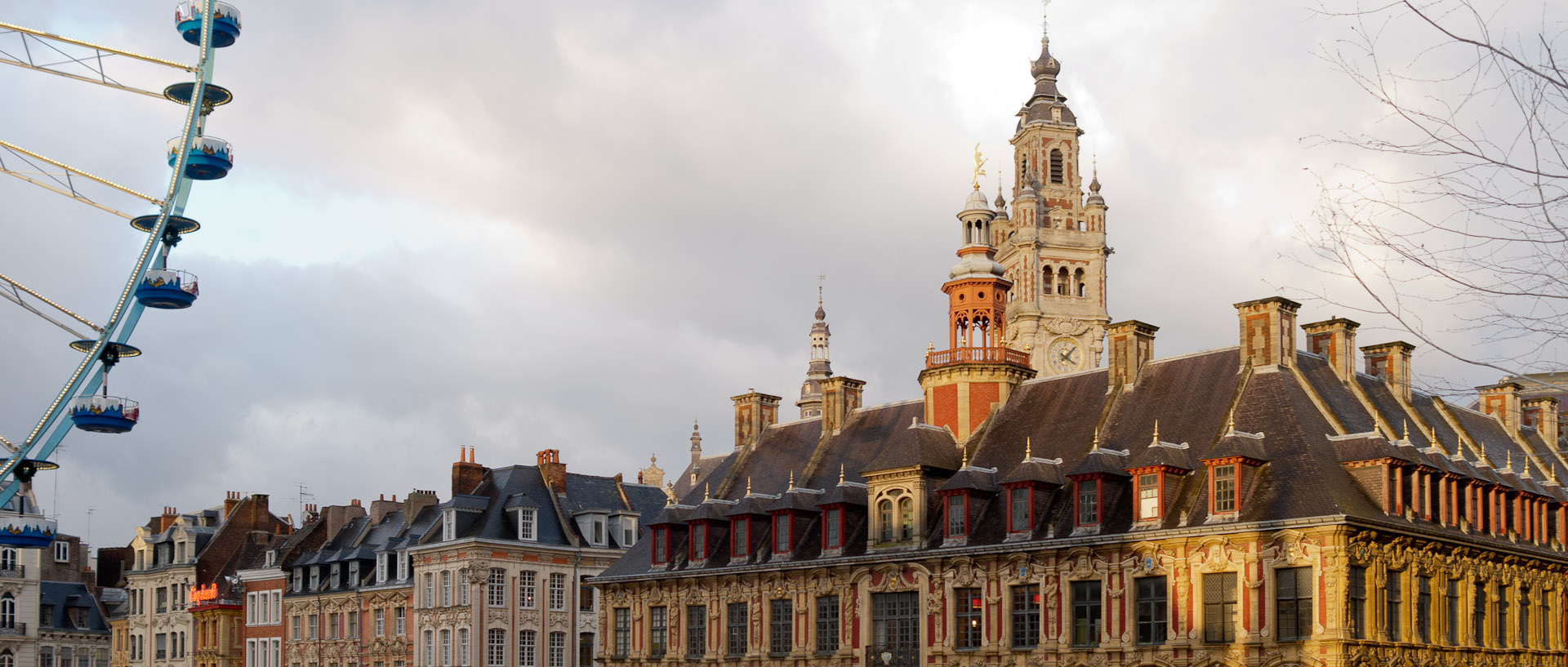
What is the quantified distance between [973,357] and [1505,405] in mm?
19287

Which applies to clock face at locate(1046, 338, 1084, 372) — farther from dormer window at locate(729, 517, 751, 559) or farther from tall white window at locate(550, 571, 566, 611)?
dormer window at locate(729, 517, 751, 559)

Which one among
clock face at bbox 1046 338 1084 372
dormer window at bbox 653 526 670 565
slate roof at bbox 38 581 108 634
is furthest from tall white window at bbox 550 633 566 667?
slate roof at bbox 38 581 108 634

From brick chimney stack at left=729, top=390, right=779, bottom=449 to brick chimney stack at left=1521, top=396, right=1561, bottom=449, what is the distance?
29.1 metres

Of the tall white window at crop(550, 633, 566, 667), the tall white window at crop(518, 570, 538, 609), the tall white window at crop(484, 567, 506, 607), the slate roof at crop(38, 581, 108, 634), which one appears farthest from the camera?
the slate roof at crop(38, 581, 108, 634)

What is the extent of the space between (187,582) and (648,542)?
41556 millimetres

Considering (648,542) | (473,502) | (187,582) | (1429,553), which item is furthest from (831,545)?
(187,582)

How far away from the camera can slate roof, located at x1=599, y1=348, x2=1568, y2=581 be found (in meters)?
48.3

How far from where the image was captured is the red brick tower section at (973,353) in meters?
60.9

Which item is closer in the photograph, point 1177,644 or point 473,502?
point 1177,644

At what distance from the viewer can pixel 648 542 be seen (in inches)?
2616

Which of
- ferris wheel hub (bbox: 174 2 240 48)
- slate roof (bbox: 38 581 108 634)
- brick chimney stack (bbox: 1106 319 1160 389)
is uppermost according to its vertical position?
ferris wheel hub (bbox: 174 2 240 48)

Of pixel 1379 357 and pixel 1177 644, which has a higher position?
pixel 1379 357

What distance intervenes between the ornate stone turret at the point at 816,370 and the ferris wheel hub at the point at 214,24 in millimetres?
82951

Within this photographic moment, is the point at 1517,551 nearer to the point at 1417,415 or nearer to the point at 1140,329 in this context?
the point at 1417,415
